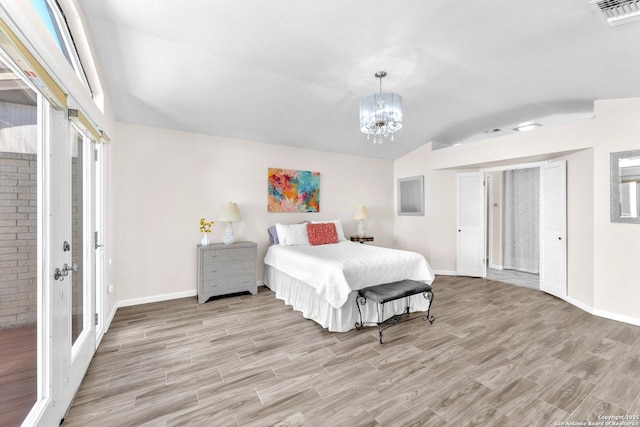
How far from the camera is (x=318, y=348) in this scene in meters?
2.60

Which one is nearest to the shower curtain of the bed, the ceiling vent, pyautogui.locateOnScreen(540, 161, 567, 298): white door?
pyautogui.locateOnScreen(540, 161, 567, 298): white door

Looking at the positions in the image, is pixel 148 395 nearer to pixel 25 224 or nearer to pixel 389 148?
pixel 25 224

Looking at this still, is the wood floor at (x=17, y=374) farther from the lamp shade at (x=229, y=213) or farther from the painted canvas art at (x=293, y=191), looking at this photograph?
the painted canvas art at (x=293, y=191)

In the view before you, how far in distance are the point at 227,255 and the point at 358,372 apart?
2.50 metres

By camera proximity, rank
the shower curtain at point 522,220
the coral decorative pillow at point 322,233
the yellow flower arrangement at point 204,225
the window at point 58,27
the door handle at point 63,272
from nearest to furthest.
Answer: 1. the door handle at point 63,272
2. the window at point 58,27
3. the yellow flower arrangement at point 204,225
4. the coral decorative pillow at point 322,233
5. the shower curtain at point 522,220

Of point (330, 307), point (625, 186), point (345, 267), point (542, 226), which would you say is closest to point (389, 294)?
point (345, 267)

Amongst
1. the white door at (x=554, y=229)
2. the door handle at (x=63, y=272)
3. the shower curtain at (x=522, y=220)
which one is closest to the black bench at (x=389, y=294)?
the white door at (x=554, y=229)

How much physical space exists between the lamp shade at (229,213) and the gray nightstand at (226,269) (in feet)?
1.24

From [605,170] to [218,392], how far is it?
15.8 ft

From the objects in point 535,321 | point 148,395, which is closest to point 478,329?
point 535,321

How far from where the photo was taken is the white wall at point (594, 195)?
3.18 m

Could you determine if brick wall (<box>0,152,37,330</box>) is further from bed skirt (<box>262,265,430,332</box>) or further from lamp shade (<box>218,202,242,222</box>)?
lamp shade (<box>218,202,242,222</box>)

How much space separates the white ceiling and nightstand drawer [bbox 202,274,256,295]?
2225 millimetres

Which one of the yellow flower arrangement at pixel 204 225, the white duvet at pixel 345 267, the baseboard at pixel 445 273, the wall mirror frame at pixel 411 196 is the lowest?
the baseboard at pixel 445 273
